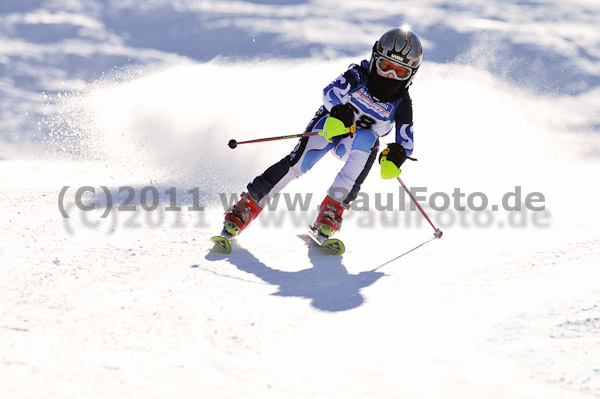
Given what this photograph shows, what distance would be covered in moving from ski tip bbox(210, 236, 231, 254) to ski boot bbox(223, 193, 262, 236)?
16cm

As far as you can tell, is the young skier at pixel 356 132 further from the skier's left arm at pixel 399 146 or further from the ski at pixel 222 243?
the ski at pixel 222 243

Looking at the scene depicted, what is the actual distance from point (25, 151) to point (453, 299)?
6.56 meters

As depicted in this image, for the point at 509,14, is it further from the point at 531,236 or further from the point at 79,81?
the point at 531,236

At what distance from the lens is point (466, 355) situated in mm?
2410

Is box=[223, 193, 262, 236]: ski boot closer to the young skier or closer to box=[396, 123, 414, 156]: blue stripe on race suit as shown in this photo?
the young skier

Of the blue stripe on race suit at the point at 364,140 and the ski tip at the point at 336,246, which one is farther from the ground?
the blue stripe on race suit at the point at 364,140

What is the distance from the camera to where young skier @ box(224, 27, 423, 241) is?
421 cm

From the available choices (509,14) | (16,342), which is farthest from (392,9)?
(16,342)

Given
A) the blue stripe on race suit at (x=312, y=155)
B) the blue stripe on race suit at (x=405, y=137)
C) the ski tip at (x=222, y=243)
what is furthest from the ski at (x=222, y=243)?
the blue stripe on race suit at (x=405, y=137)

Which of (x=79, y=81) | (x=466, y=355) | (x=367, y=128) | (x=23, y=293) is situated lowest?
(x=466, y=355)

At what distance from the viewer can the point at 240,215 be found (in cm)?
429

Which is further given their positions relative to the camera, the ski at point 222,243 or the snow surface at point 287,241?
the ski at point 222,243

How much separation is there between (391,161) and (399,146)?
14cm

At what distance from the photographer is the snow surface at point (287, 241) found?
7.56 ft
